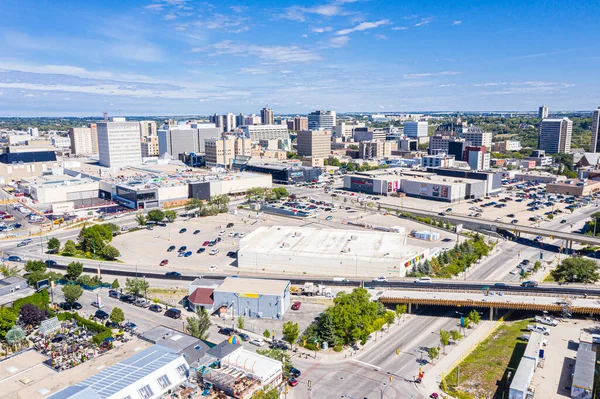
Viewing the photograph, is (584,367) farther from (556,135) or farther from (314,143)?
(556,135)

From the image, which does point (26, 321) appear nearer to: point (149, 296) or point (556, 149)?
point (149, 296)

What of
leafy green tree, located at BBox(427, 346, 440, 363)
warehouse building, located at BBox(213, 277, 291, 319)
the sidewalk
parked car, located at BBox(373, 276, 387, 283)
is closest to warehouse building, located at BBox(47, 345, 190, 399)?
warehouse building, located at BBox(213, 277, 291, 319)

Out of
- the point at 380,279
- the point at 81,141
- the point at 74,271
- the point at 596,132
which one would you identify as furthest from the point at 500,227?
the point at 81,141

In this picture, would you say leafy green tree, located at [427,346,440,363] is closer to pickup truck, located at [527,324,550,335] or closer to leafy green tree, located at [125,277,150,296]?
pickup truck, located at [527,324,550,335]

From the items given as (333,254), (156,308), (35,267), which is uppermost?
(333,254)

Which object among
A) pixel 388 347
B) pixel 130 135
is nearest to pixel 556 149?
pixel 130 135

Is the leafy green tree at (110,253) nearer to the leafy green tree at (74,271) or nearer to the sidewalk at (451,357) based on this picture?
the leafy green tree at (74,271)
